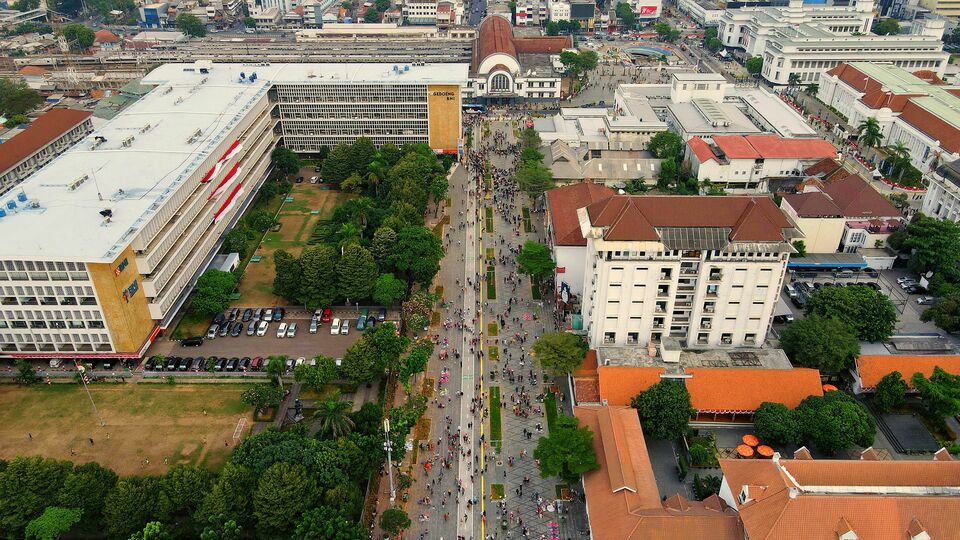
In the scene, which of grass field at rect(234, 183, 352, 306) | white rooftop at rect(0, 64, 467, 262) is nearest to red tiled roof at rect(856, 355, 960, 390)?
grass field at rect(234, 183, 352, 306)

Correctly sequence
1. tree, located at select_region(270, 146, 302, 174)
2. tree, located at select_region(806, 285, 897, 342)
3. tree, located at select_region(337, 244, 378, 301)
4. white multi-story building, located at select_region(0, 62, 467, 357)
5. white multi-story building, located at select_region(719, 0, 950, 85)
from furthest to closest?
white multi-story building, located at select_region(719, 0, 950, 85), tree, located at select_region(270, 146, 302, 174), tree, located at select_region(337, 244, 378, 301), tree, located at select_region(806, 285, 897, 342), white multi-story building, located at select_region(0, 62, 467, 357)

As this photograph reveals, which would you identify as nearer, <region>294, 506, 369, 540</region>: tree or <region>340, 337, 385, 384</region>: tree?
<region>294, 506, 369, 540</region>: tree

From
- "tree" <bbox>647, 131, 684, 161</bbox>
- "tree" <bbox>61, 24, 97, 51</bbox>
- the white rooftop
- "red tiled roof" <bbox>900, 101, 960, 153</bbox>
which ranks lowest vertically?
"tree" <bbox>647, 131, 684, 161</bbox>

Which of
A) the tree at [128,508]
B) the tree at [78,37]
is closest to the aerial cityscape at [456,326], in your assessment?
the tree at [128,508]

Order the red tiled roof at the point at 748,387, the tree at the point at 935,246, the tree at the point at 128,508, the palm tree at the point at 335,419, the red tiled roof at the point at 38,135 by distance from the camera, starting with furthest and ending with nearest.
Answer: the red tiled roof at the point at 38,135, the tree at the point at 935,246, the red tiled roof at the point at 748,387, the palm tree at the point at 335,419, the tree at the point at 128,508

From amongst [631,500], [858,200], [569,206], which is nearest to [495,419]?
[631,500]

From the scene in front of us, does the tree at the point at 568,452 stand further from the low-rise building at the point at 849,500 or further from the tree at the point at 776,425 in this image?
the tree at the point at 776,425

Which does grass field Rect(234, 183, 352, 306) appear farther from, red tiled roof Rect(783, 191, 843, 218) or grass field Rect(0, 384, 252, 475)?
red tiled roof Rect(783, 191, 843, 218)
